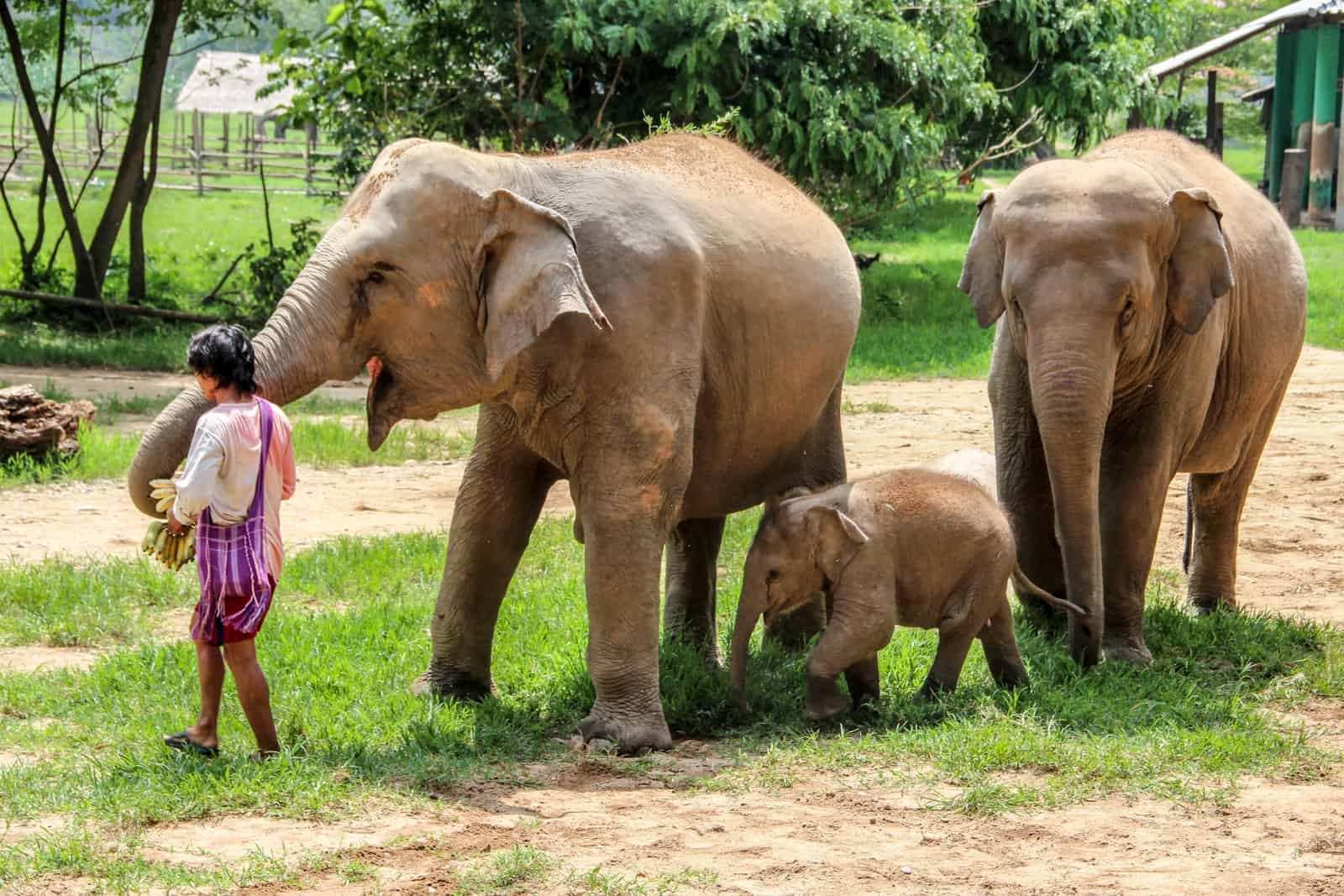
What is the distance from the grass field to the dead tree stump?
2381 millimetres

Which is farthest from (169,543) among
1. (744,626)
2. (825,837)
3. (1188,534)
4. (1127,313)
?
(1188,534)

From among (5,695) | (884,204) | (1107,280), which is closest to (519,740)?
(5,695)

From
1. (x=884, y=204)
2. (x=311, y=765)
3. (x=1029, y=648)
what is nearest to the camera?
(x=311, y=765)

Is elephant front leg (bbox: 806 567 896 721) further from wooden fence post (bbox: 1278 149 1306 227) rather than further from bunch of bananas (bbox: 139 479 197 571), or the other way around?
wooden fence post (bbox: 1278 149 1306 227)

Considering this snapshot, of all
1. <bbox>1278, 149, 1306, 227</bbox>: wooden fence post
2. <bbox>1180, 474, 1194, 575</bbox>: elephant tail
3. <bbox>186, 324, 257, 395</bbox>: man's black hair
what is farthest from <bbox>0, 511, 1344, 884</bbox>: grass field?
<bbox>1278, 149, 1306, 227</bbox>: wooden fence post

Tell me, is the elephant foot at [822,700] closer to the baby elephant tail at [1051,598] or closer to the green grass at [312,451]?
the baby elephant tail at [1051,598]

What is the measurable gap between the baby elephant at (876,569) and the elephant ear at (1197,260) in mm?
1134

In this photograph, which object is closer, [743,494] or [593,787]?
[593,787]

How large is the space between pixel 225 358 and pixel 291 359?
10.4 inches

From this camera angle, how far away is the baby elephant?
5.75 meters

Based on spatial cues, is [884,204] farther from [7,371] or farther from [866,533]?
[866,533]

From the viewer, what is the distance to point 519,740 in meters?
5.65

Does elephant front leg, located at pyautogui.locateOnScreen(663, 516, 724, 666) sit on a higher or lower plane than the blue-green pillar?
lower

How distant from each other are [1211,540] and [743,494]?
2621 millimetres
